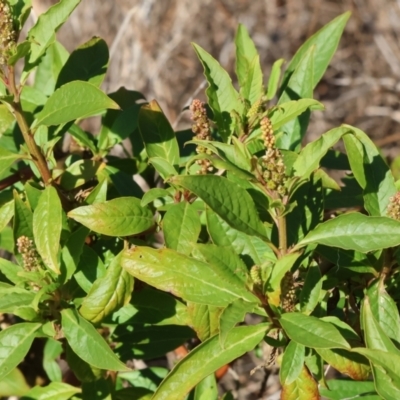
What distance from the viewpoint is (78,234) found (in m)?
1.46

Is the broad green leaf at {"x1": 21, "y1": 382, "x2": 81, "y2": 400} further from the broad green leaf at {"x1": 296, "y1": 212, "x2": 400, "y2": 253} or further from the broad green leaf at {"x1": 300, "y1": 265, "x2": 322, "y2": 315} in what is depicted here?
the broad green leaf at {"x1": 296, "y1": 212, "x2": 400, "y2": 253}

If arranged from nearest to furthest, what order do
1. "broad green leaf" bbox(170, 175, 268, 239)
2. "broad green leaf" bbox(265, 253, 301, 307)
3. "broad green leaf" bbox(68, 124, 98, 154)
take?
1. "broad green leaf" bbox(170, 175, 268, 239)
2. "broad green leaf" bbox(265, 253, 301, 307)
3. "broad green leaf" bbox(68, 124, 98, 154)

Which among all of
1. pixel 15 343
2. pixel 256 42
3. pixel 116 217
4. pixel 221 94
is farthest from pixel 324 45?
pixel 256 42

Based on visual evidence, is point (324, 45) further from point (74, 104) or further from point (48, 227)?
point (48, 227)

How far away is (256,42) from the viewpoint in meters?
5.65

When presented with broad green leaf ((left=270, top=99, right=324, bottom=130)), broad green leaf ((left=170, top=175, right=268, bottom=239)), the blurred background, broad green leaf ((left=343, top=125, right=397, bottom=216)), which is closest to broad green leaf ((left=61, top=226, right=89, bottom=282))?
broad green leaf ((left=170, top=175, right=268, bottom=239))

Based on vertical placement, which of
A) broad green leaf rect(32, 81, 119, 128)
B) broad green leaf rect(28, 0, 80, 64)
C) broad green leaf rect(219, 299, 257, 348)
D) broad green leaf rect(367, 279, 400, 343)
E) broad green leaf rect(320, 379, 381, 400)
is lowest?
broad green leaf rect(320, 379, 381, 400)

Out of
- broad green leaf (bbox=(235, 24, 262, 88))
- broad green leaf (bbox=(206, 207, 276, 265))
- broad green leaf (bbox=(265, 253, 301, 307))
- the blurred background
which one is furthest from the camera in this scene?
the blurred background

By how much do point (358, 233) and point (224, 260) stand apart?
24 cm

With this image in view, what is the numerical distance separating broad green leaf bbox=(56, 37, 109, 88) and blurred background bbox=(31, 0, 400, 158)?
136 inches

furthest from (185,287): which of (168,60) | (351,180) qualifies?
(168,60)

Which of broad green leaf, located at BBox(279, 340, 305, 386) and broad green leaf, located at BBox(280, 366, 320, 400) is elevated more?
broad green leaf, located at BBox(279, 340, 305, 386)

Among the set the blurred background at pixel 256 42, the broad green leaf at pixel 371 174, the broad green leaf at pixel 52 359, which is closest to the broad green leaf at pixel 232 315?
the broad green leaf at pixel 371 174

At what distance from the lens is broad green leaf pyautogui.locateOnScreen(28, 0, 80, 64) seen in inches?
56.7
